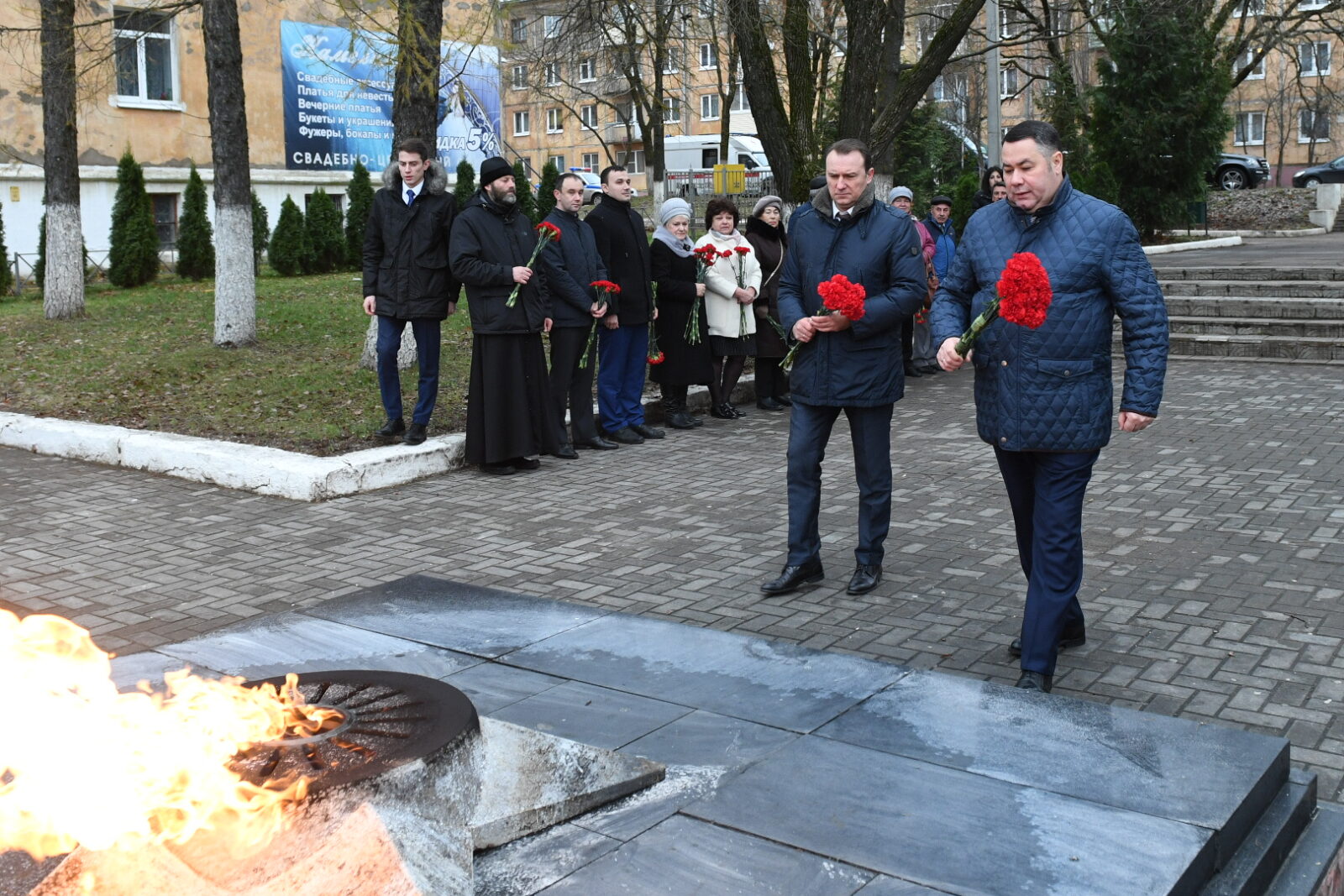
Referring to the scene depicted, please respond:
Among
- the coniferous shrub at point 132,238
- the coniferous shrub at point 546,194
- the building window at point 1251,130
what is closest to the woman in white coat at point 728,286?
the coniferous shrub at point 132,238

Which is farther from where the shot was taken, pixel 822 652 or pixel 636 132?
pixel 636 132

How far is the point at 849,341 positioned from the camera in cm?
607

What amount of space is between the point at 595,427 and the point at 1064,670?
574 cm

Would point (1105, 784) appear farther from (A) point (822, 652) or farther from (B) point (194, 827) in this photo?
(B) point (194, 827)

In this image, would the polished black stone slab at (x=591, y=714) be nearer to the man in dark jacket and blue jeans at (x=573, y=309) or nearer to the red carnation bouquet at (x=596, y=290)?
Result: the man in dark jacket and blue jeans at (x=573, y=309)

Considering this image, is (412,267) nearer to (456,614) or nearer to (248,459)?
(248,459)

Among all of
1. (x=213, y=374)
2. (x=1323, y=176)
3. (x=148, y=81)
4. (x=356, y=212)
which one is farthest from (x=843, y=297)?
(x=1323, y=176)

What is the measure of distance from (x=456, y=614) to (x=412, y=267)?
14.7 ft

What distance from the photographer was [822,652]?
4883 millimetres

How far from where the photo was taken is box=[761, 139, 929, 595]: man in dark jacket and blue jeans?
19.7 ft

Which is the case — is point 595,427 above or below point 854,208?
below

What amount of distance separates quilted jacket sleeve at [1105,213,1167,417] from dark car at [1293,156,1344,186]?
3765 cm

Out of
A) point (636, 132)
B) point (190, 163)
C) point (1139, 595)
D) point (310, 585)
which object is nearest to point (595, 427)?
point (310, 585)

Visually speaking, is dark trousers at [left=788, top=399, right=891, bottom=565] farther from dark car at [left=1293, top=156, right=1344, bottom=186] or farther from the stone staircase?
dark car at [left=1293, top=156, right=1344, bottom=186]
